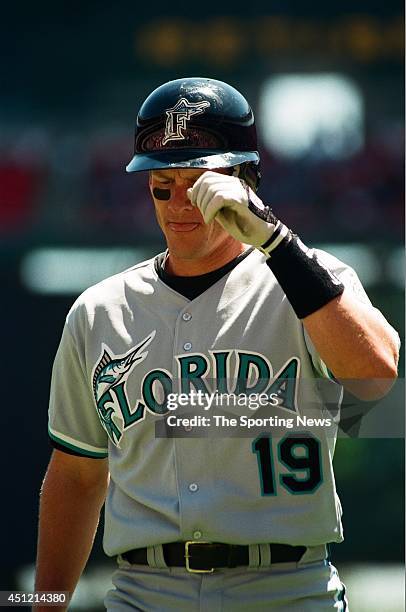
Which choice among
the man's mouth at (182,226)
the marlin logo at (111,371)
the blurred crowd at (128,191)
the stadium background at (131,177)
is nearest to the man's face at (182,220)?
the man's mouth at (182,226)

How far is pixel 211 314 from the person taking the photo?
2.28 meters

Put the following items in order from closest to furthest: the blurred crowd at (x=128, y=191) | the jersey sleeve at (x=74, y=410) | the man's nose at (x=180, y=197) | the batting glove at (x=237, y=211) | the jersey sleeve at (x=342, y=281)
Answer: the batting glove at (x=237, y=211) < the jersey sleeve at (x=342, y=281) < the man's nose at (x=180, y=197) < the jersey sleeve at (x=74, y=410) < the blurred crowd at (x=128, y=191)

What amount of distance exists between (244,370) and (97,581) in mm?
4339

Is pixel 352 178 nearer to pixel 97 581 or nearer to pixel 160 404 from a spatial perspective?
pixel 97 581

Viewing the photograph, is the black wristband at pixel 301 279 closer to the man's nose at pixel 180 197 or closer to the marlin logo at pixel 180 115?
the man's nose at pixel 180 197

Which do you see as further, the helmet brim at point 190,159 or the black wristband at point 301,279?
the helmet brim at point 190,159

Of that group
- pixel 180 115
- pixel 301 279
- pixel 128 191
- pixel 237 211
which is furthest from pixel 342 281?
pixel 128 191

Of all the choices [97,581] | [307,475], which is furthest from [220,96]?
[97,581]

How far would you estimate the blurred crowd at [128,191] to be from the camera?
29.9 feet

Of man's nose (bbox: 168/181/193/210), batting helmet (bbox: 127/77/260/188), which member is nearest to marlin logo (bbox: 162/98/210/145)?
batting helmet (bbox: 127/77/260/188)

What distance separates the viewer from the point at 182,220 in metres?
2.24

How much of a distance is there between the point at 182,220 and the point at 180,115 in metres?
0.24

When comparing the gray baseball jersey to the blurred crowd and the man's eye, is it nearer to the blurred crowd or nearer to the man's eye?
the man's eye

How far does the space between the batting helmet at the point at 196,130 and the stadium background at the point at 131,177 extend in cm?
409
